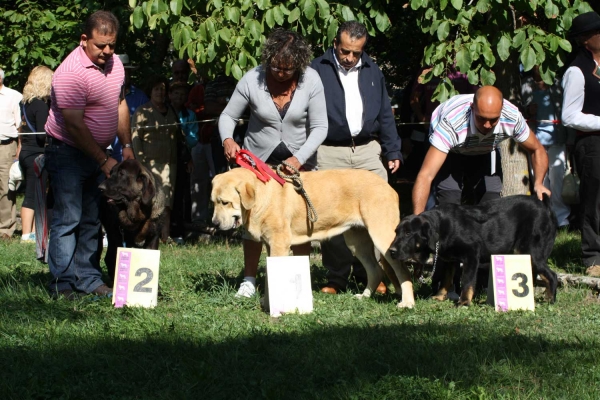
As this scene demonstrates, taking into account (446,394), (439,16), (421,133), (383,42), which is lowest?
(446,394)

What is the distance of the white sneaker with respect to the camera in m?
6.57

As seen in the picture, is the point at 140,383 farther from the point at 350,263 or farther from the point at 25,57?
the point at 25,57

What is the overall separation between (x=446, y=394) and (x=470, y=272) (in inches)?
93.2

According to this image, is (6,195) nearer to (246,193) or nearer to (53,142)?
(53,142)

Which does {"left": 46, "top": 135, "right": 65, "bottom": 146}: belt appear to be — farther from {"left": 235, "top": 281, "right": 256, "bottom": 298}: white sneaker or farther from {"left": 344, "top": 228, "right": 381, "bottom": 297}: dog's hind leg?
{"left": 344, "top": 228, "right": 381, "bottom": 297}: dog's hind leg

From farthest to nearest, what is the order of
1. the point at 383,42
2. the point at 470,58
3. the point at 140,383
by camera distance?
the point at 383,42 → the point at 470,58 → the point at 140,383

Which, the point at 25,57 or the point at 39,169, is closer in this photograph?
the point at 39,169

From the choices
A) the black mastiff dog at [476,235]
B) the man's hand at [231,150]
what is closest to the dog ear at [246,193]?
the man's hand at [231,150]

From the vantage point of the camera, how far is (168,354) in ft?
15.4

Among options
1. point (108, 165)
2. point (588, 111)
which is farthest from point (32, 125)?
point (588, 111)

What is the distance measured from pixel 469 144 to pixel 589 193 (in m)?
1.80

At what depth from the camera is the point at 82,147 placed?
20.0ft

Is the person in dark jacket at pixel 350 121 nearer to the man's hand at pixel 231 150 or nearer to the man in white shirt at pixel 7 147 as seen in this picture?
the man's hand at pixel 231 150

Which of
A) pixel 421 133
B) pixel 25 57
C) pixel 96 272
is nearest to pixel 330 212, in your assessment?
pixel 96 272
